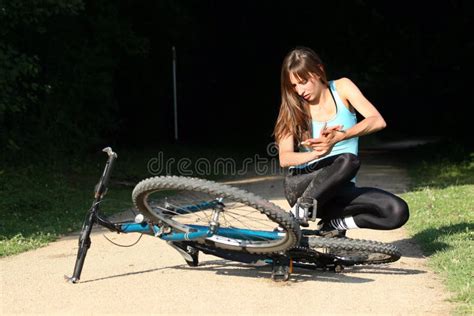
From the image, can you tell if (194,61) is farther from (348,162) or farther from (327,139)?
(327,139)

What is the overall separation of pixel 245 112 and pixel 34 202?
18.8 meters

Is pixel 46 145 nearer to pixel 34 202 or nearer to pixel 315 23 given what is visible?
pixel 34 202

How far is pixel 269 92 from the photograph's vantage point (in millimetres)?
29109

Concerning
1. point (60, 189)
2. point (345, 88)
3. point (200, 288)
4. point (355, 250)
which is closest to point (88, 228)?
point (200, 288)

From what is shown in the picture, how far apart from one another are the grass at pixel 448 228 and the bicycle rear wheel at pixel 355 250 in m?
0.46

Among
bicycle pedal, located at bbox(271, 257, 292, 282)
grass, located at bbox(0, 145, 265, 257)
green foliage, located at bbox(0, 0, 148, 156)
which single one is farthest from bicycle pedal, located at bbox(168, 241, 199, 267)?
green foliage, located at bbox(0, 0, 148, 156)

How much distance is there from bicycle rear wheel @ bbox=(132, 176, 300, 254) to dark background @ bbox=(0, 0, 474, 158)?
788 cm

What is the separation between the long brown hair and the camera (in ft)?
18.3

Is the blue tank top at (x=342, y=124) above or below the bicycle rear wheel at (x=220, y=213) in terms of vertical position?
above

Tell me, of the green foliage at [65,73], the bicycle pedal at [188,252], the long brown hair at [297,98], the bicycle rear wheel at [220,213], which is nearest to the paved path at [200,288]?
the bicycle pedal at [188,252]

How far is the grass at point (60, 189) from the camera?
8.52 m

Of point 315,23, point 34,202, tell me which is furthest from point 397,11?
point 34,202

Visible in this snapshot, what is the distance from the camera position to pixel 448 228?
757 centimetres

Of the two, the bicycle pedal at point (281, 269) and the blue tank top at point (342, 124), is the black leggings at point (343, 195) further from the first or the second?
the bicycle pedal at point (281, 269)
